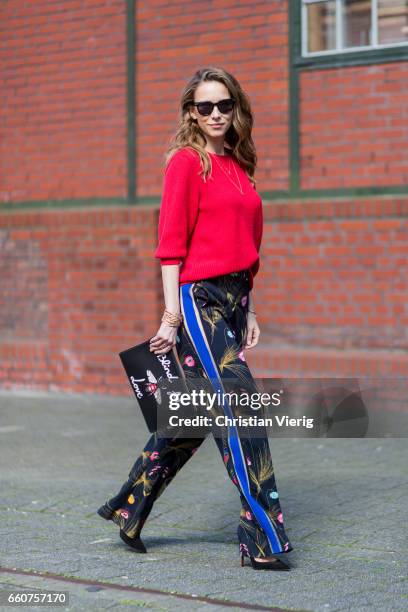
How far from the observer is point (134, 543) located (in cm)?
504

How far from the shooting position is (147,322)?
10055 mm

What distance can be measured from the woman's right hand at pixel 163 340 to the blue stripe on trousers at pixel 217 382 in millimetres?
70

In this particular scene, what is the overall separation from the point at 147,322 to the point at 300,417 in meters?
5.47

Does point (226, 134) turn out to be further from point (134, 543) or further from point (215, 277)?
point (134, 543)

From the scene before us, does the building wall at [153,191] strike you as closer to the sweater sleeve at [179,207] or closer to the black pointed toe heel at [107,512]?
the black pointed toe heel at [107,512]

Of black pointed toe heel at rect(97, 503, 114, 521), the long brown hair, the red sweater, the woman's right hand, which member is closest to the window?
the long brown hair

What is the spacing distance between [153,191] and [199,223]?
556 centimetres

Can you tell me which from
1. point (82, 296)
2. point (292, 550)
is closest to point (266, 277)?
point (82, 296)

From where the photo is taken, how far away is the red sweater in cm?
471

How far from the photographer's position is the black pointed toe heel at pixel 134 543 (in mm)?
5031

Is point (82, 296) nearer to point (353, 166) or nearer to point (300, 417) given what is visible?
point (353, 166)

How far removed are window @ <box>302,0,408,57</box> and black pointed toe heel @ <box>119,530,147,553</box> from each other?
208 inches

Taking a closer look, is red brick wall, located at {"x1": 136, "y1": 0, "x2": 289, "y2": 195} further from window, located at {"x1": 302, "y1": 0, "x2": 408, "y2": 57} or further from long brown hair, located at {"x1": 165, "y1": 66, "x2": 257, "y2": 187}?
long brown hair, located at {"x1": 165, "y1": 66, "x2": 257, "y2": 187}

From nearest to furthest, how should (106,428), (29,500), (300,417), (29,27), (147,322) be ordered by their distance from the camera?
(300,417), (29,500), (106,428), (147,322), (29,27)
